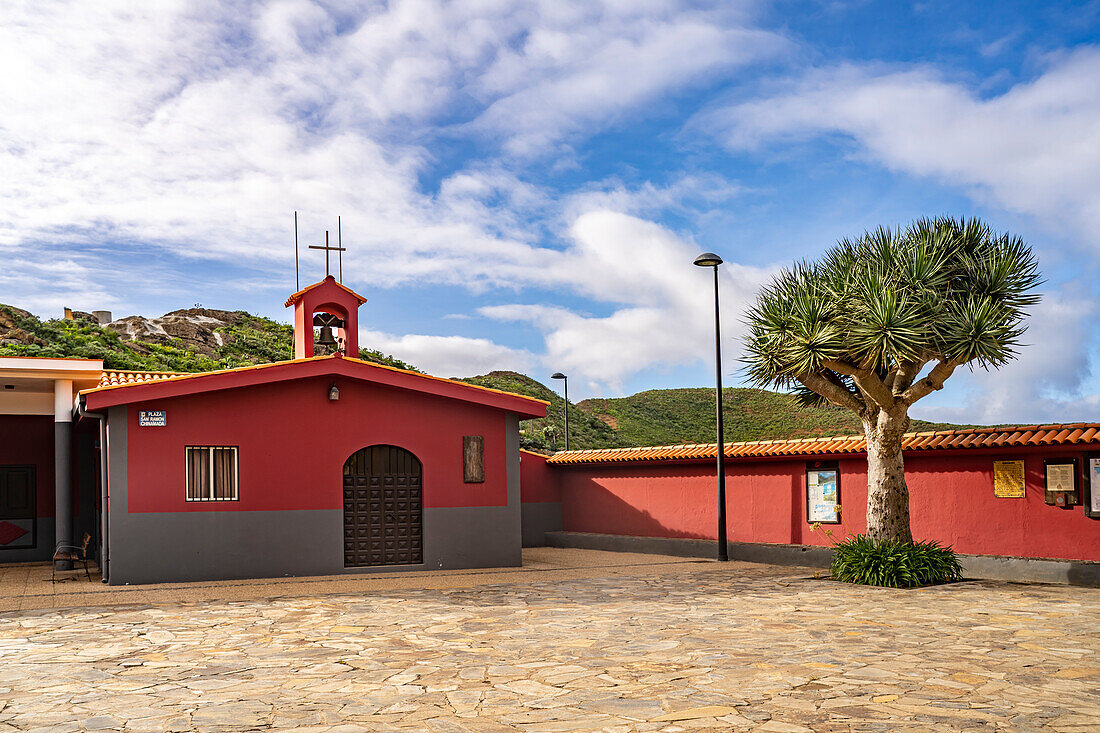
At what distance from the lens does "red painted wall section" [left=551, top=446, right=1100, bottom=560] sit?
15188 millimetres

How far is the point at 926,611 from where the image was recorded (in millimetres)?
11867

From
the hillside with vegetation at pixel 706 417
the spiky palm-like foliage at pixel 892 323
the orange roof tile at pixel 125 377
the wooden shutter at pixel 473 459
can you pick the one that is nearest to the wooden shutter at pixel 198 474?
the orange roof tile at pixel 125 377

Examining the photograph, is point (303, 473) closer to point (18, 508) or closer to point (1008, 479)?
point (18, 508)

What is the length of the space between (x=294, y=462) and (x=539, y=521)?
10738 millimetres

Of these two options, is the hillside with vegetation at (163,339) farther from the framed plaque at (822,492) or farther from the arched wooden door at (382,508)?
the framed plaque at (822,492)

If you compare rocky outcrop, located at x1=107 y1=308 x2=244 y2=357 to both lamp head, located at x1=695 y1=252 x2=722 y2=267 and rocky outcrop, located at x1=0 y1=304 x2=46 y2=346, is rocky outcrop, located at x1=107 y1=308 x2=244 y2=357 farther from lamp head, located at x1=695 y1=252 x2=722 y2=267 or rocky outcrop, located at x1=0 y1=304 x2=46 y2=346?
lamp head, located at x1=695 y1=252 x2=722 y2=267

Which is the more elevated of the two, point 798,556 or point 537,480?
point 537,480

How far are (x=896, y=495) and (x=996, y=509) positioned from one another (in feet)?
6.44

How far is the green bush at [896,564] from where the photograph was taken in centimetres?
1464

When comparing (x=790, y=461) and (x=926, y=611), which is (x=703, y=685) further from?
(x=790, y=461)

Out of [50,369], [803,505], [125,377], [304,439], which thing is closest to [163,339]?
[125,377]

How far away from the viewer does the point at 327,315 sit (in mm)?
18500

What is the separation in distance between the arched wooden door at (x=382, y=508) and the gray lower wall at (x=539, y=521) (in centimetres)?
811

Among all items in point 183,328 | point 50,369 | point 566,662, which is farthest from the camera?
point 183,328
